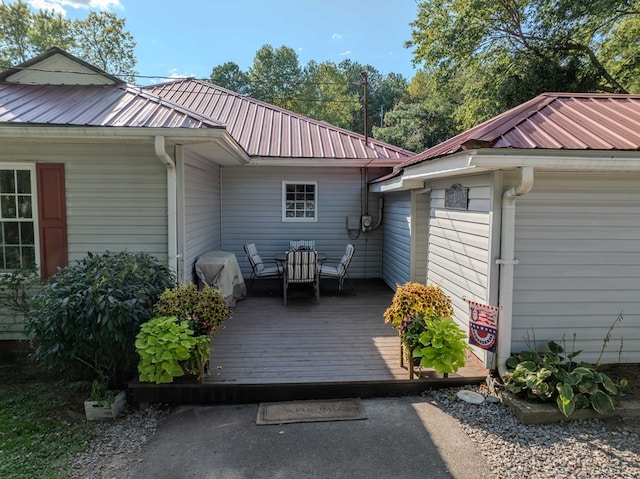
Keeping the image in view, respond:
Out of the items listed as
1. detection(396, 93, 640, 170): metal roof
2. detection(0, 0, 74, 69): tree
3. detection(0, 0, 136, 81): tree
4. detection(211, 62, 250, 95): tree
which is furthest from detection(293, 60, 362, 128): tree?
detection(396, 93, 640, 170): metal roof

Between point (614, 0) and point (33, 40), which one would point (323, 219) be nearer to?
point (614, 0)

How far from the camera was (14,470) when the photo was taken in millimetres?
2633

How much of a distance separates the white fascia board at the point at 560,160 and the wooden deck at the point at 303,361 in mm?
2036

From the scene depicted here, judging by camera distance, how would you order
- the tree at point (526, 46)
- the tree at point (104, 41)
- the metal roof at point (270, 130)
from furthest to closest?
the tree at point (104, 41), the tree at point (526, 46), the metal roof at point (270, 130)

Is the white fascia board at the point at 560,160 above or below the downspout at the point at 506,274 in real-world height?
above

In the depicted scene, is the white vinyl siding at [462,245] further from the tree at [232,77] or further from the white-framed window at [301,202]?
the tree at [232,77]

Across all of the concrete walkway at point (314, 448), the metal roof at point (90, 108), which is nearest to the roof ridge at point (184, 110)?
the metal roof at point (90, 108)

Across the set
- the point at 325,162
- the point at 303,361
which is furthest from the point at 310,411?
the point at 325,162

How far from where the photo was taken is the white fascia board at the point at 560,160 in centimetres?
306

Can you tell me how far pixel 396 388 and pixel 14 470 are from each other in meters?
3.02

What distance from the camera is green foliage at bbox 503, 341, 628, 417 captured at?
10.1 ft

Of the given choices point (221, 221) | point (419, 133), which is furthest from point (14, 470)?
point (419, 133)

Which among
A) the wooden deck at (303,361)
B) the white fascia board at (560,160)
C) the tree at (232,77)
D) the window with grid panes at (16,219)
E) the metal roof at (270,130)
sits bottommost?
the wooden deck at (303,361)

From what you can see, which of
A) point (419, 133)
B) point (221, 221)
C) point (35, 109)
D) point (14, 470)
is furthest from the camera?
point (419, 133)
